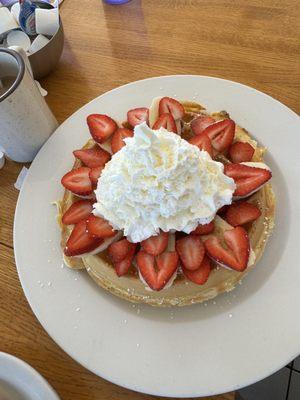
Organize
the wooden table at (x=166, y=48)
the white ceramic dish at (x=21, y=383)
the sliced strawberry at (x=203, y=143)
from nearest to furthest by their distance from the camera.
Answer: the white ceramic dish at (x=21, y=383)
the sliced strawberry at (x=203, y=143)
the wooden table at (x=166, y=48)

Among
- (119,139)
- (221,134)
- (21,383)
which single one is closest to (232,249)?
(221,134)

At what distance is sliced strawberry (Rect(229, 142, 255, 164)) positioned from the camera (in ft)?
3.56

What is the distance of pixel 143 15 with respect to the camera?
1.56 meters

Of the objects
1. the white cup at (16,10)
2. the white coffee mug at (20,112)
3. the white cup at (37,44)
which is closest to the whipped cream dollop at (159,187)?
A: the white coffee mug at (20,112)

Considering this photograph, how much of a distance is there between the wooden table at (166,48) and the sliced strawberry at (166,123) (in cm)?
38

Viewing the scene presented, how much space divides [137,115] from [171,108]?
104mm

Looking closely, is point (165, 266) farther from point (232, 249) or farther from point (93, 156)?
point (93, 156)

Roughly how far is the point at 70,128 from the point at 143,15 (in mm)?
596

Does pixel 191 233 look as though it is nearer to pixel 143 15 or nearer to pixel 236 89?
pixel 236 89

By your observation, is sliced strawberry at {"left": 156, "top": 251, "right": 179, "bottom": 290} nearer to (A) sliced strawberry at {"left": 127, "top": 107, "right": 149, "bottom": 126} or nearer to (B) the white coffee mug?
(A) sliced strawberry at {"left": 127, "top": 107, "right": 149, "bottom": 126}

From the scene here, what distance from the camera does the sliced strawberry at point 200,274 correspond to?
96 centimetres

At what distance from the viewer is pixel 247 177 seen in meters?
1.02

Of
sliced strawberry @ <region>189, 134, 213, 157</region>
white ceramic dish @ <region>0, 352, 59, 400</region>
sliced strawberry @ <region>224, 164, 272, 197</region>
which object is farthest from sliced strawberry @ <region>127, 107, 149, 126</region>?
white ceramic dish @ <region>0, 352, 59, 400</region>

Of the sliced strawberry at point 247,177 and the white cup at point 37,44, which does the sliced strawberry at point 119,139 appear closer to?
the sliced strawberry at point 247,177
